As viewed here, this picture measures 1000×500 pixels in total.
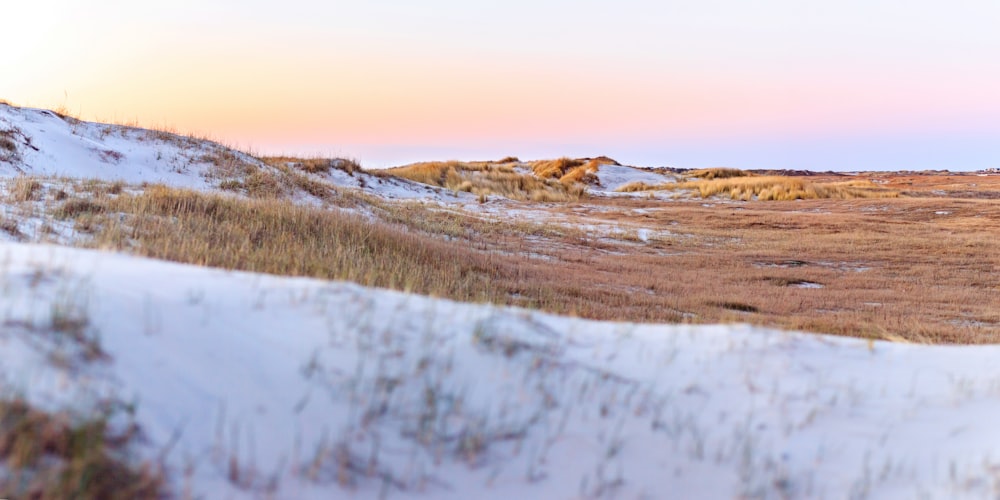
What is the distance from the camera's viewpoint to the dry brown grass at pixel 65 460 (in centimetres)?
203

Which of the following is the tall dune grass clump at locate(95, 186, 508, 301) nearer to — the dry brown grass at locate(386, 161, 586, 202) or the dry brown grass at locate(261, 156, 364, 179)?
the dry brown grass at locate(261, 156, 364, 179)

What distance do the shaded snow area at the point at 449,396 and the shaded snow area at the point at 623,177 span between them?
46.5 metres

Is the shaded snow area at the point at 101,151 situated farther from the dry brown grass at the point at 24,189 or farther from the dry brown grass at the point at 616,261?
the dry brown grass at the point at 616,261

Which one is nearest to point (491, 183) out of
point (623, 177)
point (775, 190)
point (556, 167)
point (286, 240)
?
point (775, 190)

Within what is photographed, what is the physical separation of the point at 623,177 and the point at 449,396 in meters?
53.6

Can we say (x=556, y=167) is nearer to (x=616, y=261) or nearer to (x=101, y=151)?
(x=616, y=261)

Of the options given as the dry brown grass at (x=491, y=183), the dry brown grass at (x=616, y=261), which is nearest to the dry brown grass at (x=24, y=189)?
the dry brown grass at (x=616, y=261)

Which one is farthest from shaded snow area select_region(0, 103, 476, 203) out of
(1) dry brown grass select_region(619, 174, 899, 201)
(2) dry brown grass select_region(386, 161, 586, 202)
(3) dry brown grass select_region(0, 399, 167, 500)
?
(1) dry brown grass select_region(619, 174, 899, 201)

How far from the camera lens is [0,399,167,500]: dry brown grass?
6.64 ft

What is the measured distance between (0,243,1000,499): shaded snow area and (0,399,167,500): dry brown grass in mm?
89

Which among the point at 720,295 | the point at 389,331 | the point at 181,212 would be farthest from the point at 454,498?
the point at 720,295

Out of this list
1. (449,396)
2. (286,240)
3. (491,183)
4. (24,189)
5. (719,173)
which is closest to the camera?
(449,396)

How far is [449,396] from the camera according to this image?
2982 mm

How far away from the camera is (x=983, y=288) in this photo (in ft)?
43.0
